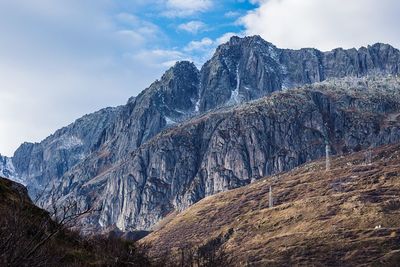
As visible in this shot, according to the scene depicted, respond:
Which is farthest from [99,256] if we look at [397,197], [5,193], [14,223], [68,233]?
[397,197]

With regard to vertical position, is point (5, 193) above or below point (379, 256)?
above

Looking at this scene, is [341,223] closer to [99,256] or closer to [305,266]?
[305,266]

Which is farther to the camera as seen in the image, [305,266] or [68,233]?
[305,266]

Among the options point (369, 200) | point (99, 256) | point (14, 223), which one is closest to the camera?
point (14, 223)

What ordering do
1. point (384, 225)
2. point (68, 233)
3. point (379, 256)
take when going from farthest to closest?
point (384, 225), point (379, 256), point (68, 233)

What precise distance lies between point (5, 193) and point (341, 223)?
160 meters

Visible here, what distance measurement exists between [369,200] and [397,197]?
10944 millimetres

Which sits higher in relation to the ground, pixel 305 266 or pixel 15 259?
pixel 15 259

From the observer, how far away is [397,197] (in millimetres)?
189500

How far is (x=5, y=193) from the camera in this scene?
132 feet

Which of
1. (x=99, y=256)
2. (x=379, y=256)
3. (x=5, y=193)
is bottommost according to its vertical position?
(x=379, y=256)

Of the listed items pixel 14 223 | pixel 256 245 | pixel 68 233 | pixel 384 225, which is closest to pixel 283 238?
pixel 256 245

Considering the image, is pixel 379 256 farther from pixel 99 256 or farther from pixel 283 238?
pixel 99 256

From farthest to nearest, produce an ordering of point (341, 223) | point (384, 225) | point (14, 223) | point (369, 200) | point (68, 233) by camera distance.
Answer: point (369, 200), point (341, 223), point (384, 225), point (68, 233), point (14, 223)
